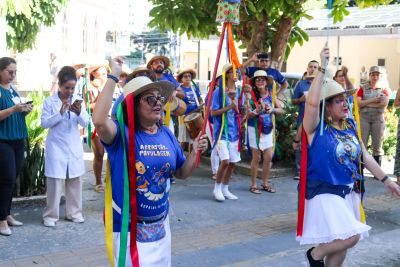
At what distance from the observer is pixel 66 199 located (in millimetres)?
6105

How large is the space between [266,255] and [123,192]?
2.49m

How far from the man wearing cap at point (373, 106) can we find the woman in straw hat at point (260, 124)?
2.07m

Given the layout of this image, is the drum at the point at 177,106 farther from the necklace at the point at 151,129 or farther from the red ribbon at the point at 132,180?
the red ribbon at the point at 132,180

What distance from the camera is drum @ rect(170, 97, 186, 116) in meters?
7.77

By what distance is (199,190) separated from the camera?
26.2ft

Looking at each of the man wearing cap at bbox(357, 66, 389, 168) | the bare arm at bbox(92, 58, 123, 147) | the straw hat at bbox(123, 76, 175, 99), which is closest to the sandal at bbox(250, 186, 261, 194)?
the man wearing cap at bbox(357, 66, 389, 168)

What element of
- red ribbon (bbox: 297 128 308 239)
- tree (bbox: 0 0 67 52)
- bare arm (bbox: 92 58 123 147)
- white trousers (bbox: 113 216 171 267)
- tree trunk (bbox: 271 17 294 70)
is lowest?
white trousers (bbox: 113 216 171 267)

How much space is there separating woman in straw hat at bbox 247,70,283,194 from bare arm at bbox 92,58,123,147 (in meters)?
4.89

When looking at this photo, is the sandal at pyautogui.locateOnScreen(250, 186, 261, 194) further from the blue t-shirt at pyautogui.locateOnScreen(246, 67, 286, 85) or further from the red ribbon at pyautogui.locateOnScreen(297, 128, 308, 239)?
the red ribbon at pyautogui.locateOnScreen(297, 128, 308, 239)

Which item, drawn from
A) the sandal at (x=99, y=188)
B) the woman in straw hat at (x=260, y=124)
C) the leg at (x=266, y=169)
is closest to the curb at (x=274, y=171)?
→ the leg at (x=266, y=169)

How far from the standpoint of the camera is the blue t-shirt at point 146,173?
3129 millimetres

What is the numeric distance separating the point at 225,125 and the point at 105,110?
4.42 metres

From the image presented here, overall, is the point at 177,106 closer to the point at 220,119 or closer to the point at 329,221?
the point at 220,119

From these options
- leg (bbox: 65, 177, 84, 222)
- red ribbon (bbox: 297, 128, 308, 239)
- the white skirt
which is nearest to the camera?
the white skirt
